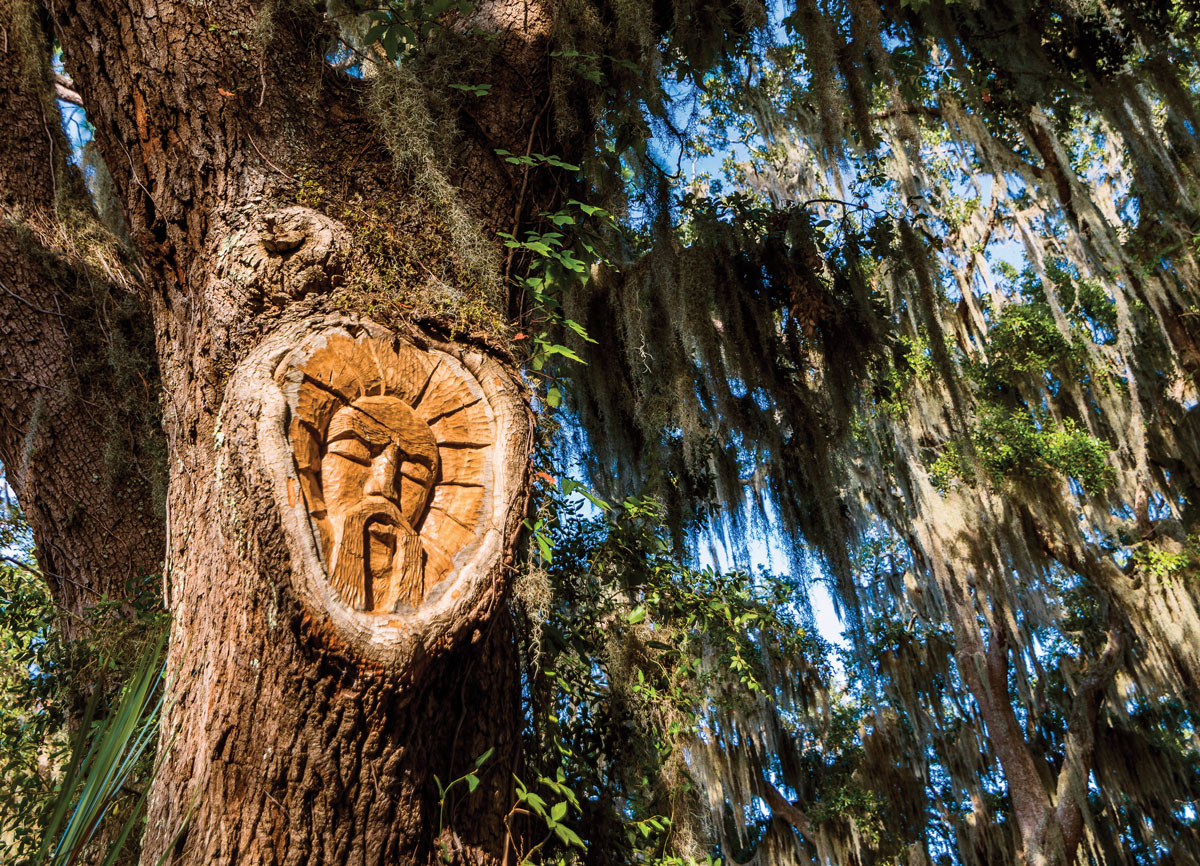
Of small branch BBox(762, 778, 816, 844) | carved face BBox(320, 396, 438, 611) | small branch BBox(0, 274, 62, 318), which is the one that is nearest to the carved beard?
carved face BBox(320, 396, 438, 611)

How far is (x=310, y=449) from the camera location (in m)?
1.36

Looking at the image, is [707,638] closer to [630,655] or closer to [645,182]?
[630,655]

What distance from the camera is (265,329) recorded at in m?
1.51

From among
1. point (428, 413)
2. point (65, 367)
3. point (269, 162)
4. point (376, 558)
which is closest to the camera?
point (376, 558)

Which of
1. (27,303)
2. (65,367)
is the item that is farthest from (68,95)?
(65,367)

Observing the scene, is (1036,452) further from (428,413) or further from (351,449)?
(351,449)

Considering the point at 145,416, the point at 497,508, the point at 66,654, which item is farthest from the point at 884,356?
the point at 66,654

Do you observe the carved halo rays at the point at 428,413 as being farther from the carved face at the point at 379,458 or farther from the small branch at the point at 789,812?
the small branch at the point at 789,812

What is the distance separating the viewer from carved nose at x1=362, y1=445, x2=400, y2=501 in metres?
1.39

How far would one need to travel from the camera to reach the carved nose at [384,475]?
1.39m

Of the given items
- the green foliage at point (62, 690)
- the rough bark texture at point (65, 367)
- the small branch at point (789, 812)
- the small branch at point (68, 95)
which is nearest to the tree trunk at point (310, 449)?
the green foliage at point (62, 690)

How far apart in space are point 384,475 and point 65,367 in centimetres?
204

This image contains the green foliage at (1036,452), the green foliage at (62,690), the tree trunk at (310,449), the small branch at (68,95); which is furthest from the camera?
the green foliage at (1036,452)

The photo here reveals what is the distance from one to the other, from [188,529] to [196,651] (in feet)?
0.85
